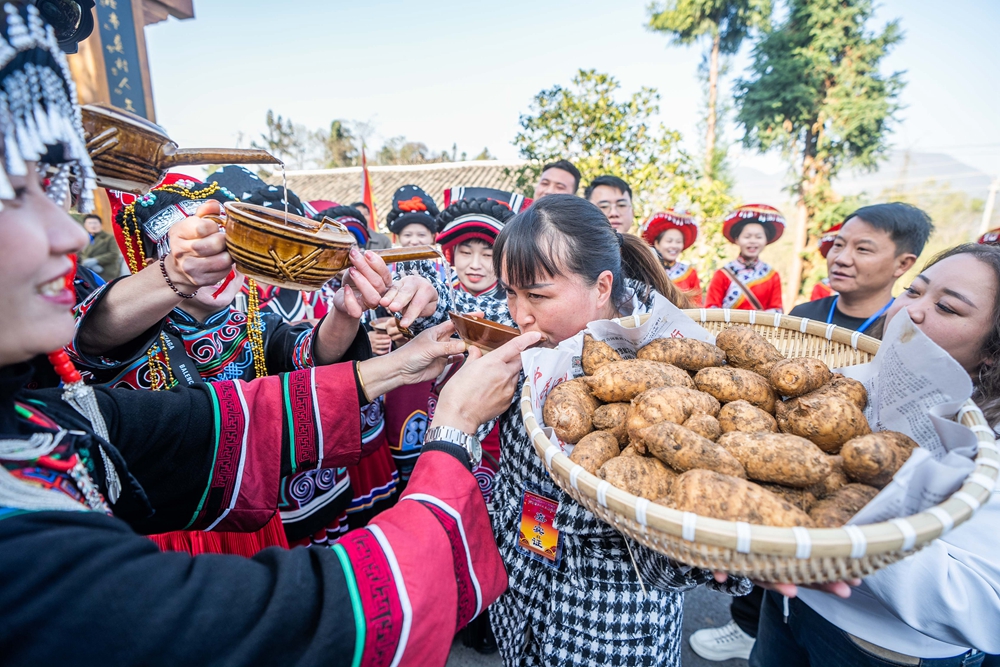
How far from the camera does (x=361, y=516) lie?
315cm

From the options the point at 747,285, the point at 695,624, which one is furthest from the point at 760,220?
the point at 695,624

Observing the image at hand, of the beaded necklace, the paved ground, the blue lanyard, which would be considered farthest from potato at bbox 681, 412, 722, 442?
the paved ground

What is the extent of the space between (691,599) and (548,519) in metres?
2.73

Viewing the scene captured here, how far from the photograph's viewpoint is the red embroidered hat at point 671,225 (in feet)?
20.9

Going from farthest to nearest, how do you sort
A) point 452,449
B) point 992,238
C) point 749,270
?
point 749,270, point 992,238, point 452,449

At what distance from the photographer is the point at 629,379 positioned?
1.45 m

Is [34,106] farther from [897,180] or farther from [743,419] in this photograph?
[897,180]

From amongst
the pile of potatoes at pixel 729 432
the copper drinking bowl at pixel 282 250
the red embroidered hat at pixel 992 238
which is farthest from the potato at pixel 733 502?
the red embroidered hat at pixel 992 238

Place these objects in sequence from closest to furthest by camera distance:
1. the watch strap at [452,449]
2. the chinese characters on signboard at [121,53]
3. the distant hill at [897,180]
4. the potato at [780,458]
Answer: the potato at [780,458] → the watch strap at [452,449] → the chinese characters on signboard at [121,53] → the distant hill at [897,180]

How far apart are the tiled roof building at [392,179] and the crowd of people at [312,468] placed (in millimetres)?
17256

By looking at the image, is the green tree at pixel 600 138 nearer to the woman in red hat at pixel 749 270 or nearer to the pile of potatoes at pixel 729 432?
the woman in red hat at pixel 749 270

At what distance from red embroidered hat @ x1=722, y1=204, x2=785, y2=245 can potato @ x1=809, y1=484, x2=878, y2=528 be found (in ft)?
19.5

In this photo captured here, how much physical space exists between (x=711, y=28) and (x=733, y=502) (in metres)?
19.7

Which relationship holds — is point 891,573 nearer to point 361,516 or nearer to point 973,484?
point 973,484
